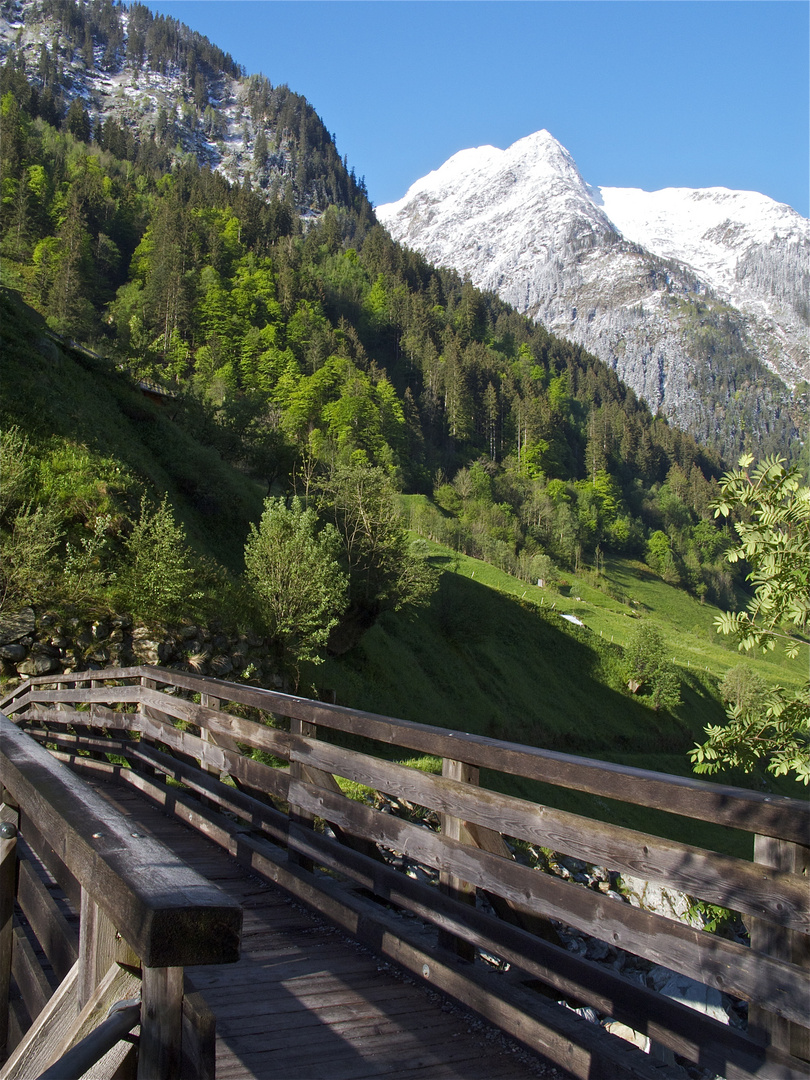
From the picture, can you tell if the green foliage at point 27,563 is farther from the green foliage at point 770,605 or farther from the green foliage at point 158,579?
the green foliage at point 770,605

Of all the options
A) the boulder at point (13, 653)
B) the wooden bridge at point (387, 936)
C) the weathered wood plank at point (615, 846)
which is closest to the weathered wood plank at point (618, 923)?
the wooden bridge at point (387, 936)

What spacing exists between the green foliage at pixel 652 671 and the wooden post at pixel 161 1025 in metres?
57.3

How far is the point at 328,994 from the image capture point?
3.77 metres

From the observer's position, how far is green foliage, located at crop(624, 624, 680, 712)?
54.9 meters

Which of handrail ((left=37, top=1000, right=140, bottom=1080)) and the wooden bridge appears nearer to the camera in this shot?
handrail ((left=37, top=1000, right=140, bottom=1080))

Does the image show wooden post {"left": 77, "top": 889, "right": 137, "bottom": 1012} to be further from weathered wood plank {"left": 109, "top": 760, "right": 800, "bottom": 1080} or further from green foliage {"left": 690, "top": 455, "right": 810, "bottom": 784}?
green foliage {"left": 690, "top": 455, "right": 810, "bottom": 784}

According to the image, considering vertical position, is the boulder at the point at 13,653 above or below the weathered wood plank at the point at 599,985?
below

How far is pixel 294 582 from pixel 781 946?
939 inches

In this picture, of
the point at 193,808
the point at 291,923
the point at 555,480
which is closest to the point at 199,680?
the point at 193,808

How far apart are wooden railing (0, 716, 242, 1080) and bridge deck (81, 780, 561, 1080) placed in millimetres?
1393

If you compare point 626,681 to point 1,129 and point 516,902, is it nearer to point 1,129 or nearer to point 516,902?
point 516,902

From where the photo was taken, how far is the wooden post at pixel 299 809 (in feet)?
18.2

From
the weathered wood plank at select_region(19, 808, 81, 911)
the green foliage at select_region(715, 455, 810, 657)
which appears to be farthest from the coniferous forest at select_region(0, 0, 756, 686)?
the weathered wood plank at select_region(19, 808, 81, 911)

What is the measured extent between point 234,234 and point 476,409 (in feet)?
189
